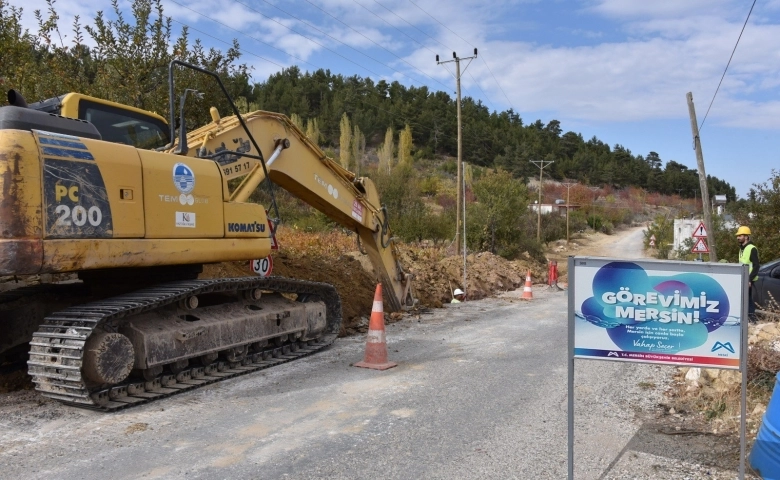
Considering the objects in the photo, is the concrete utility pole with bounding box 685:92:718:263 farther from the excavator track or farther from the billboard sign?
the billboard sign

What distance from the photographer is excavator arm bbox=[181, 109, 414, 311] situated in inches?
293

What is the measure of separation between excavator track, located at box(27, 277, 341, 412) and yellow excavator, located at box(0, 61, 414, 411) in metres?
0.01

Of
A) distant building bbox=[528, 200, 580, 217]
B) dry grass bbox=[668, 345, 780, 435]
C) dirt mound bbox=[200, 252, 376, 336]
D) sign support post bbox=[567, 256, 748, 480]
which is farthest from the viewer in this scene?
distant building bbox=[528, 200, 580, 217]

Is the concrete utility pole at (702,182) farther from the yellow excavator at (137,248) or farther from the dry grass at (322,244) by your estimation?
the yellow excavator at (137,248)

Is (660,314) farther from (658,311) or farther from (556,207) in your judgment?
(556,207)

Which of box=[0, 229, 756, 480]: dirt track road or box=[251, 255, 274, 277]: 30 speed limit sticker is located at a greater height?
box=[251, 255, 274, 277]: 30 speed limit sticker

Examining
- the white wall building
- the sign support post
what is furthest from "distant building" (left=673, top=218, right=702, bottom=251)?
the sign support post

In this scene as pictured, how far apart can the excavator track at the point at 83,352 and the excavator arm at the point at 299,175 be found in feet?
4.09

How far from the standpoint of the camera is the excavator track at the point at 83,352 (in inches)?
209

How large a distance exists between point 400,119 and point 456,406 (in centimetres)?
8117

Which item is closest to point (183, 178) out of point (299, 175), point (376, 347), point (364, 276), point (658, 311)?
point (299, 175)

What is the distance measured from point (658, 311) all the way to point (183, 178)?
14.7 feet

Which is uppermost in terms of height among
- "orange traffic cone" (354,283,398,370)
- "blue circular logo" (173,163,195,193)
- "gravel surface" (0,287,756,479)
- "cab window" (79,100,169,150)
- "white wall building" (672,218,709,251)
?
"cab window" (79,100,169,150)

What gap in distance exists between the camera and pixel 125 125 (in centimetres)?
654
